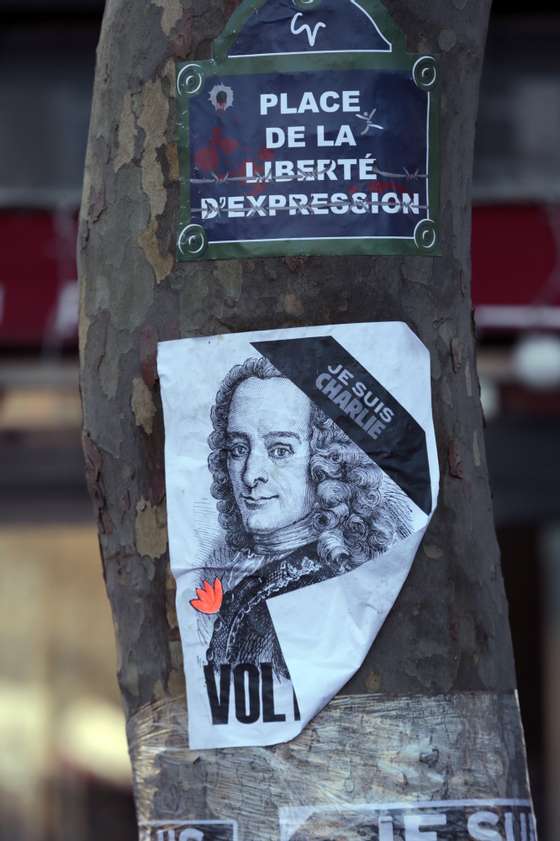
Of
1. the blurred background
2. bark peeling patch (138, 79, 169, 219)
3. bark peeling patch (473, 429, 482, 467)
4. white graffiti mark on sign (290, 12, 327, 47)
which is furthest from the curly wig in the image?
the blurred background

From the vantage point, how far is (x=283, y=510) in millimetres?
1783

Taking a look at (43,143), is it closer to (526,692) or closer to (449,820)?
(526,692)

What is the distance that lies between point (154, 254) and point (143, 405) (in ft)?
0.65

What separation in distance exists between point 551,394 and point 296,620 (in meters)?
5.39

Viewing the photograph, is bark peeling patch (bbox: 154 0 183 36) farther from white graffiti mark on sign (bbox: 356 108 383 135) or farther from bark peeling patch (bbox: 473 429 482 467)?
bark peeling patch (bbox: 473 429 482 467)

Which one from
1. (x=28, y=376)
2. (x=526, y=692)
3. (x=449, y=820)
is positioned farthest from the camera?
(x=526, y=692)

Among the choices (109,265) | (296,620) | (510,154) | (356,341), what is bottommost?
(296,620)

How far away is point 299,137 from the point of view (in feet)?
5.94

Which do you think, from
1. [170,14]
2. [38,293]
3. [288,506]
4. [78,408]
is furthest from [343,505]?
[78,408]

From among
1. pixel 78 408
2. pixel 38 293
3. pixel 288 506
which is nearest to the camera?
pixel 288 506

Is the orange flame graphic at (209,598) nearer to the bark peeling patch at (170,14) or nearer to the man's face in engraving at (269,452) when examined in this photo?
the man's face in engraving at (269,452)

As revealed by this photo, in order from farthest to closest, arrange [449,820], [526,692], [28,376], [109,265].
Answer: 1. [526,692]
2. [28,376]
3. [109,265]
4. [449,820]

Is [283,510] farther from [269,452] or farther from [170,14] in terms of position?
[170,14]

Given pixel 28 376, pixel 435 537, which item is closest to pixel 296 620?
pixel 435 537
